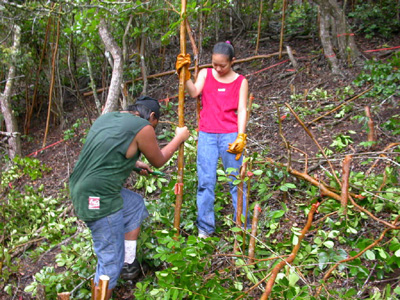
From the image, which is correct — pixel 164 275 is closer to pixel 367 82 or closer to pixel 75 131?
pixel 367 82

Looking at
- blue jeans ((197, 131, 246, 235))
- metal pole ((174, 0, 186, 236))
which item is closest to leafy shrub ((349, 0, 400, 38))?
blue jeans ((197, 131, 246, 235))

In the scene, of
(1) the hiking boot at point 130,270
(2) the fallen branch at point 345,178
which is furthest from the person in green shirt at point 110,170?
(2) the fallen branch at point 345,178

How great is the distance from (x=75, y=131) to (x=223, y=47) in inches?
192

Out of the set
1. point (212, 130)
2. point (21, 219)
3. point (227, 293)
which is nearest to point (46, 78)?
point (21, 219)

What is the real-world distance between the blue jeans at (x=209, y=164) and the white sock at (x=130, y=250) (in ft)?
2.04

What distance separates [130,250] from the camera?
2.92 meters

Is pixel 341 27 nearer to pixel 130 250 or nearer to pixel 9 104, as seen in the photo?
pixel 130 250

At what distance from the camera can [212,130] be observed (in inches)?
124

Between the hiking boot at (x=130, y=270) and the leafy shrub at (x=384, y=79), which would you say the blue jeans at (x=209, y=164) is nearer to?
the hiking boot at (x=130, y=270)

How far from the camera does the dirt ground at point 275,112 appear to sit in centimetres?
473

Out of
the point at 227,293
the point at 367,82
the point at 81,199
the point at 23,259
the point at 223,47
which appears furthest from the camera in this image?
the point at 367,82

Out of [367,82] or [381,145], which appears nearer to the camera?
[381,145]

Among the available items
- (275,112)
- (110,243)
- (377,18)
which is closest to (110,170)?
(110,243)

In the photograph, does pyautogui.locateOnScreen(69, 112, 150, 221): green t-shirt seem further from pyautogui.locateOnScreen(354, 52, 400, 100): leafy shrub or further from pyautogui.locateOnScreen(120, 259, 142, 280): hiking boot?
pyautogui.locateOnScreen(354, 52, 400, 100): leafy shrub
